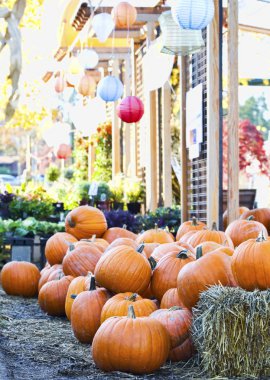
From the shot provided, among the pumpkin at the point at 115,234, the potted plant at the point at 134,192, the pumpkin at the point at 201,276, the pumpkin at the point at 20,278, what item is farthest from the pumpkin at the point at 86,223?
the potted plant at the point at 134,192

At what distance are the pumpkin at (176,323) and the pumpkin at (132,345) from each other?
0.21 metres

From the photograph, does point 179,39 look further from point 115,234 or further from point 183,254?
point 183,254

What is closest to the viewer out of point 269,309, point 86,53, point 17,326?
point 269,309

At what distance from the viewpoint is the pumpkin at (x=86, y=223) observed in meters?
8.23

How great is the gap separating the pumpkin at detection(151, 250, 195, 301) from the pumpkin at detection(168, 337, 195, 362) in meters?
0.56

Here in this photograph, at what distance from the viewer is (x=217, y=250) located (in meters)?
5.41

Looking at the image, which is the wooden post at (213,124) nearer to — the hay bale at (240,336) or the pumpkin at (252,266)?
the pumpkin at (252,266)

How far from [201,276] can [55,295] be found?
7.35 feet

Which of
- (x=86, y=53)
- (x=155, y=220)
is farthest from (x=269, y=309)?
(x=86, y=53)

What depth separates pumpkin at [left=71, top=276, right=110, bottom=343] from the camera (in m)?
5.70

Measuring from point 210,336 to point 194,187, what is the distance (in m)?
5.89

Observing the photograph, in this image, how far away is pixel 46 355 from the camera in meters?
5.36

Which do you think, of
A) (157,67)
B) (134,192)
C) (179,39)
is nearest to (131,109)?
(157,67)

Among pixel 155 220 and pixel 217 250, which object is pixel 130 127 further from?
pixel 217 250
